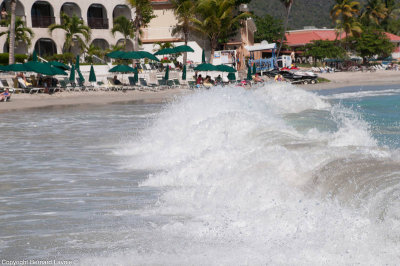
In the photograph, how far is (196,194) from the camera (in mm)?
6586

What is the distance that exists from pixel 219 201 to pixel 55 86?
2563 cm

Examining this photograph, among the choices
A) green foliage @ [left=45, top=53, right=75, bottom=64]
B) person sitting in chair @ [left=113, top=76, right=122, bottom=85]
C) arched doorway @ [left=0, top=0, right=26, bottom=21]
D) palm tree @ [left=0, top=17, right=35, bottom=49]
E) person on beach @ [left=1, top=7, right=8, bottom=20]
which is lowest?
person sitting in chair @ [left=113, top=76, right=122, bottom=85]

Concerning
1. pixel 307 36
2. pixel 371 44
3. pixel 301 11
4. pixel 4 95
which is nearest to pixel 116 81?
pixel 4 95

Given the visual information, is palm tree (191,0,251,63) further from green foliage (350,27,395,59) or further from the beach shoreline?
A: green foliage (350,27,395,59)

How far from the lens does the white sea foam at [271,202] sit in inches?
173

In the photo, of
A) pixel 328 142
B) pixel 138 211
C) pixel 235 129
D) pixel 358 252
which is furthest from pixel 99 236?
pixel 235 129

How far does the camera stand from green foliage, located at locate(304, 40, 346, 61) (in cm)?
5659

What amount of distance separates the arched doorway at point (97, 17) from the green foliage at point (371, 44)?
2916 cm

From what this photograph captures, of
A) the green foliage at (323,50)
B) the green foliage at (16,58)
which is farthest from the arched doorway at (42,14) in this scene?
the green foliage at (323,50)

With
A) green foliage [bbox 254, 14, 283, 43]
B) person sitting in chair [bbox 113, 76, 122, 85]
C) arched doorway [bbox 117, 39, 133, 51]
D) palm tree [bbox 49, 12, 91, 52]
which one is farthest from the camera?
green foliage [bbox 254, 14, 283, 43]

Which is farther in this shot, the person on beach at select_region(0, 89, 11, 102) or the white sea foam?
the person on beach at select_region(0, 89, 11, 102)

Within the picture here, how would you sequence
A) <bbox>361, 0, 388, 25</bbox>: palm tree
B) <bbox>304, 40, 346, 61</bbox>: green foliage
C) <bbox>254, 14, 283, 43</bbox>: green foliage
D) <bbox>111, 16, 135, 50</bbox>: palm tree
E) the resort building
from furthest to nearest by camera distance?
1. <bbox>361, 0, 388, 25</bbox>: palm tree
2. <bbox>254, 14, 283, 43</bbox>: green foliage
3. <bbox>304, 40, 346, 61</bbox>: green foliage
4. <bbox>111, 16, 135, 50</bbox>: palm tree
5. the resort building

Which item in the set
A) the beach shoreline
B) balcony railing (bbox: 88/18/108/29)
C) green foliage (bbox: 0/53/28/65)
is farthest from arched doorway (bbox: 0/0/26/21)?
the beach shoreline

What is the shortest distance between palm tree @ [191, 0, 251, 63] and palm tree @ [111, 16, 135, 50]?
16.5ft
